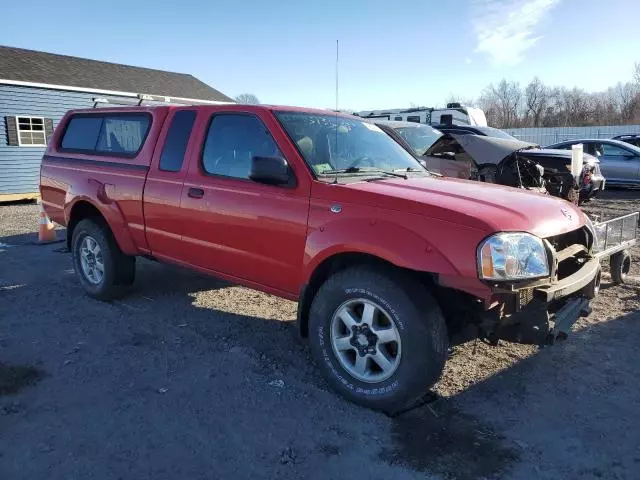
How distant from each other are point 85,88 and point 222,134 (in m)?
14.2

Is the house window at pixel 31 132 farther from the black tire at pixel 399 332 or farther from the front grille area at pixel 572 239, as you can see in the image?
the front grille area at pixel 572 239

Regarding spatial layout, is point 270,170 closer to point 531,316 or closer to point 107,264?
point 531,316

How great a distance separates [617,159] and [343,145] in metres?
14.3

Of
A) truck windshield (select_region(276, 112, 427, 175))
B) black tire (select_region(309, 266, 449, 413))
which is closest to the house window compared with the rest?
truck windshield (select_region(276, 112, 427, 175))

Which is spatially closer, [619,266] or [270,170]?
[270,170]

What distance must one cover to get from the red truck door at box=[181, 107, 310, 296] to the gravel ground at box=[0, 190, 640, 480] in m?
0.74

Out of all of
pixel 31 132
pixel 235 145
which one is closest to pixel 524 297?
pixel 235 145

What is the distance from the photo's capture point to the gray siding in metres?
14.6

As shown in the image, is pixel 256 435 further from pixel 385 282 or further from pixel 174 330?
pixel 174 330

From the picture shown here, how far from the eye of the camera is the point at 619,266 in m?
5.76

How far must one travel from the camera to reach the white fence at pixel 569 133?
3762cm

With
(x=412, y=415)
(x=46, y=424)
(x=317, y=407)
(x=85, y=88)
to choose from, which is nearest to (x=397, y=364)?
(x=412, y=415)

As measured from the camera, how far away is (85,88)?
16375 mm

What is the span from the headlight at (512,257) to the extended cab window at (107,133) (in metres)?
3.49
